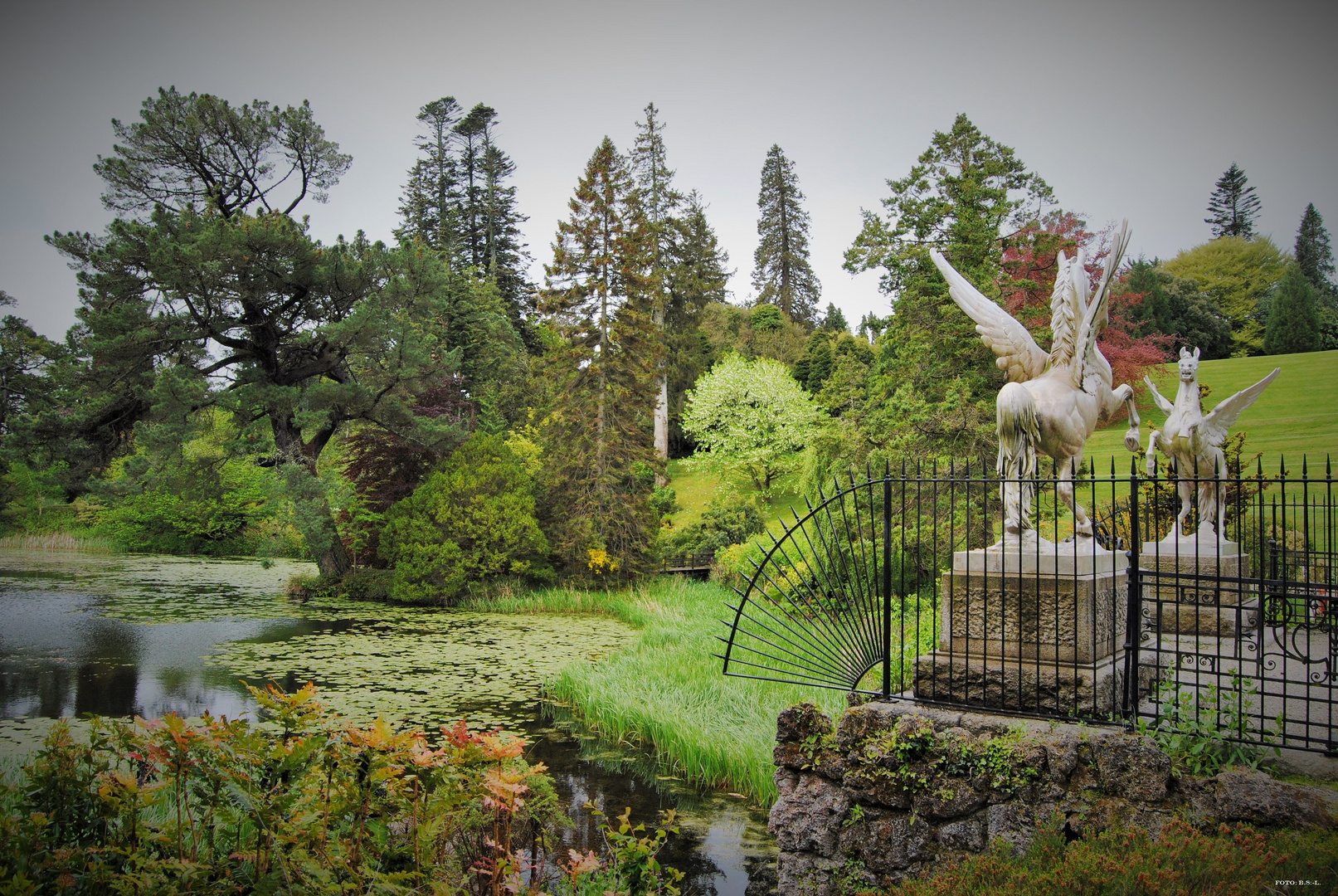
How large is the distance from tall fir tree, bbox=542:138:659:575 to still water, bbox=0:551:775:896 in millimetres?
3413

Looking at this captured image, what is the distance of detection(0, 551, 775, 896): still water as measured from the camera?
6414mm

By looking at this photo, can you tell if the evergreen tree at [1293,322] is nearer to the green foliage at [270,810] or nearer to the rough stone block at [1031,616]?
the rough stone block at [1031,616]

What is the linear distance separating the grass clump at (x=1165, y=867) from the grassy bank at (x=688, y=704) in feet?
9.81

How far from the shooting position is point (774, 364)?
29.7m

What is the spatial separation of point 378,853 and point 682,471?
30.9 m

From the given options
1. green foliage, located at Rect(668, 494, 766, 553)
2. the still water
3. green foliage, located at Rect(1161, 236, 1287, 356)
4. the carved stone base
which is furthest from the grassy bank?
green foliage, located at Rect(1161, 236, 1287, 356)

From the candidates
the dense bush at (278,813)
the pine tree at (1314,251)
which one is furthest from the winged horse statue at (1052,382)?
the pine tree at (1314,251)

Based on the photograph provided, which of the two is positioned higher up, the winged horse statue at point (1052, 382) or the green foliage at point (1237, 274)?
the green foliage at point (1237, 274)

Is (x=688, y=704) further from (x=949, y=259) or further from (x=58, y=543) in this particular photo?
(x=58, y=543)

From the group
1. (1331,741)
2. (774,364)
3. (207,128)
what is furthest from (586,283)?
(1331,741)

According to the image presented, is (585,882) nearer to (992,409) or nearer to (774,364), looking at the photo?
(992,409)

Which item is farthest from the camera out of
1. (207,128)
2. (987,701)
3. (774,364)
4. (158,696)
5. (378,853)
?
(774,364)

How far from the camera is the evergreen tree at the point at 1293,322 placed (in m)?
24.0

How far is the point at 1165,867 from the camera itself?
3000mm
